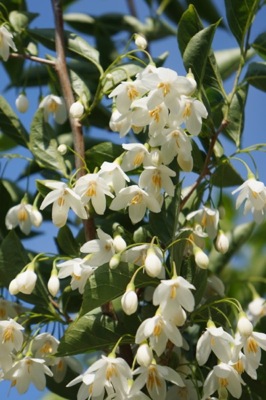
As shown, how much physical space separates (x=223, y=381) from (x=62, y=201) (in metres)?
0.55

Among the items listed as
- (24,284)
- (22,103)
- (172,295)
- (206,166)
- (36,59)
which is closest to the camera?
(172,295)

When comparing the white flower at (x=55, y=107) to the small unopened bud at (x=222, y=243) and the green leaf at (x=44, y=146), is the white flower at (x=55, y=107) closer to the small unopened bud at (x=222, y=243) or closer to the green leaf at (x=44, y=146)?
the green leaf at (x=44, y=146)

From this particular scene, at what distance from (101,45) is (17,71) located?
426mm

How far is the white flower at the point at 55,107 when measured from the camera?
2.51 meters

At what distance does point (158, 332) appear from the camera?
5.71 feet

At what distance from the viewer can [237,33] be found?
2.21 meters

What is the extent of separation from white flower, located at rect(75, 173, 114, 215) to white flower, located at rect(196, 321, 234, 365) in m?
0.38

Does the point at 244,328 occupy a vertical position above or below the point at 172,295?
below

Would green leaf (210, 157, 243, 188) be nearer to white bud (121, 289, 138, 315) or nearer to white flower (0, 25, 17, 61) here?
white bud (121, 289, 138, 315)

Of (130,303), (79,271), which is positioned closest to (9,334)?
(79,271)

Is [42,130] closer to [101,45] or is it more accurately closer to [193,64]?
[193,64]

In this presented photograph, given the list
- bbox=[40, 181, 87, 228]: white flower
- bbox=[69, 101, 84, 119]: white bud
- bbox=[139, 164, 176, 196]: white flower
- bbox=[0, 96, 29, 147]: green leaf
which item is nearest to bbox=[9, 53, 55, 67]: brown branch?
bbox=[0, 96, 29, 147]: green leaf

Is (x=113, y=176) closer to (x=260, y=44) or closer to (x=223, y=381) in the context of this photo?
(x=223, y=381)

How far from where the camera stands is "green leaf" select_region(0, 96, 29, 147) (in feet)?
8.00
